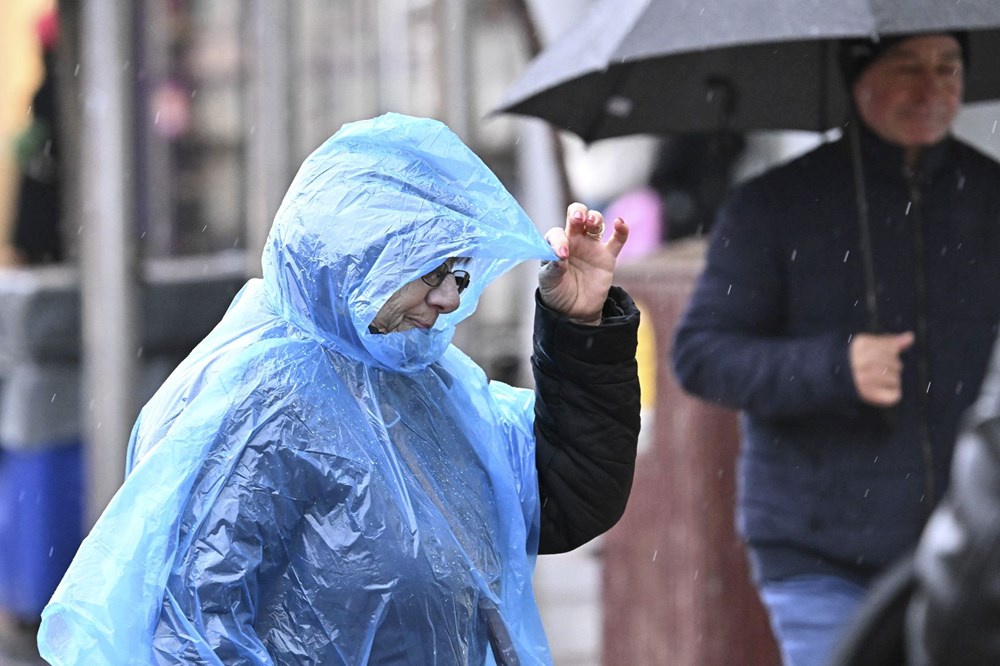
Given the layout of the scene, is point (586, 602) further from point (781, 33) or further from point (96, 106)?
point (781, 33)

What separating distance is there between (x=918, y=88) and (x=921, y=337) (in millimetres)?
531

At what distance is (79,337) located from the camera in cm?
683

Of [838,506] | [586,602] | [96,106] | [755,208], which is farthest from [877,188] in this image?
[586,602]

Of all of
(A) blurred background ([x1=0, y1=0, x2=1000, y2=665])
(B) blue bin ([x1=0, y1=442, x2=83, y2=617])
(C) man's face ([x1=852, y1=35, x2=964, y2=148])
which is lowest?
(B) blue bin ([x1=0, y1=442, x2=83, y2=617])

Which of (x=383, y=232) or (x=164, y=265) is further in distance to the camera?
(x=164, y=265)

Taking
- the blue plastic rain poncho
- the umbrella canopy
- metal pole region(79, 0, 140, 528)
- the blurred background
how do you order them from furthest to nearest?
metal pole region(79, 0, 140, 528), the blurred background, the umbrella canopy, the blue plastic rain poncho

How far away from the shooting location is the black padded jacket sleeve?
2527 millimetres

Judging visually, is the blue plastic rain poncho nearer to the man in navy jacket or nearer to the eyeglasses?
the eyeglasses

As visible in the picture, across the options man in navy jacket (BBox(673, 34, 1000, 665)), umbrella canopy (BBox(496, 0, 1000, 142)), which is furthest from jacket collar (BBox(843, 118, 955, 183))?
umbrella canopy (BBox(496, 0, 1000, 142))

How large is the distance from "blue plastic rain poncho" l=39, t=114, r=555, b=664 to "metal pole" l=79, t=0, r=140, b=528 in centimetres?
392

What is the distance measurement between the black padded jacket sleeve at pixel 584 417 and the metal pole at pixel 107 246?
394 centimetres

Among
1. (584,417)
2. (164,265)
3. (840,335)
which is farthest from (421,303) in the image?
(164,265)

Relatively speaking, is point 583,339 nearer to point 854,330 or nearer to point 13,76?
point 854,330

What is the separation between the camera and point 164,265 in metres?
7.46
